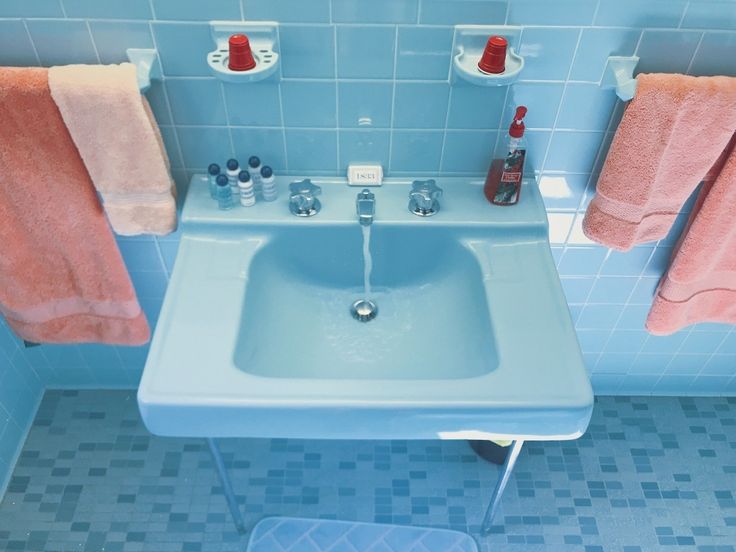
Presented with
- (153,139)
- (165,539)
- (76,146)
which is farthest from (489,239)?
(165,539)

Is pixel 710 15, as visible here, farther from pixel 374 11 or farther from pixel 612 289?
pixel 612 289

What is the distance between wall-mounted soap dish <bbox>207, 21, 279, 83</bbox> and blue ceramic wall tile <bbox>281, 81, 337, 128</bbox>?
0.08m

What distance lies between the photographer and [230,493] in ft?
5.20

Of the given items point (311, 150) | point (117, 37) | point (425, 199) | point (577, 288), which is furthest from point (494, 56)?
point (577, 288)

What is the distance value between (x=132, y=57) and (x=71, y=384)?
1.27 meters

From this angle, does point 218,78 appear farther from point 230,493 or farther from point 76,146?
point 230,493

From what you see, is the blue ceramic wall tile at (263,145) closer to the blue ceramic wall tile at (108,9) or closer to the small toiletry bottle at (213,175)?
the small toiletry bottle at (213,175)

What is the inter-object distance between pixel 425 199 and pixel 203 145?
0.47m

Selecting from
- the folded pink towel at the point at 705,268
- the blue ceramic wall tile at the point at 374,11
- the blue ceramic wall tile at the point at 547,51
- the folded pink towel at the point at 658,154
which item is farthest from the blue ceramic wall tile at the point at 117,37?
the folded pink towel at the point at 705,268

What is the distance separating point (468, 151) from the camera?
50.0 inches

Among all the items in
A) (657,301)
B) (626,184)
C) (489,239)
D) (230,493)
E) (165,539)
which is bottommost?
(165,539)

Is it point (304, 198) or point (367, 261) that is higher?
point (304, 198)

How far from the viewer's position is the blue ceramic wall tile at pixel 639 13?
1.03 meters

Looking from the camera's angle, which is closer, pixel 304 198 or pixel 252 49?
pixel 252 49
